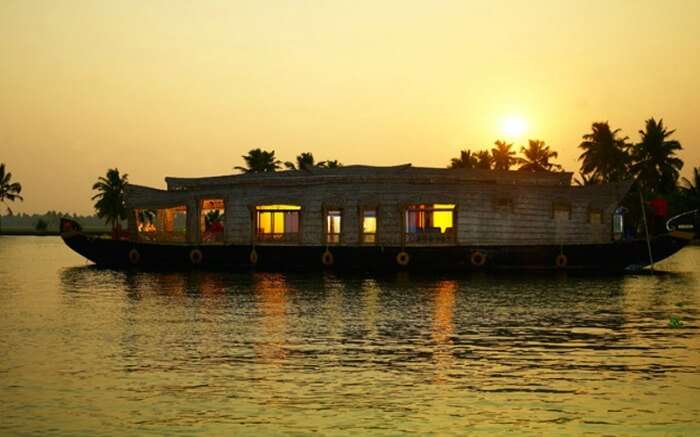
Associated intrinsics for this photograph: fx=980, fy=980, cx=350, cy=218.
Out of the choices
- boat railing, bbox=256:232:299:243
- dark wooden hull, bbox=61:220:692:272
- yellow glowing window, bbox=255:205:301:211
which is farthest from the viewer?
yellow glowing window, bbox=255:205:301:211

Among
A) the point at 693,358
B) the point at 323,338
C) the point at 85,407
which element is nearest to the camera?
the point at 85,407

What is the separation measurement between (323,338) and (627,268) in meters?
35.7

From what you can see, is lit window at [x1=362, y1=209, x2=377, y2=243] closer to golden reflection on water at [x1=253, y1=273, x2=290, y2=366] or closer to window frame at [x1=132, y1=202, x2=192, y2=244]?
golden reflection on water at [x1=253, y1=273, x2=290, y2=366]

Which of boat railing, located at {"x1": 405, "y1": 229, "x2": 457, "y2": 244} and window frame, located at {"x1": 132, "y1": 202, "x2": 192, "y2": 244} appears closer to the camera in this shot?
boat railing, located at {"x1": 405, "y1": 229, "x2": 457, "y2": 244}

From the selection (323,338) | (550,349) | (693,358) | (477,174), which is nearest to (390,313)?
(323,338)

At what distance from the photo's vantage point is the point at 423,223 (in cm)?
5159

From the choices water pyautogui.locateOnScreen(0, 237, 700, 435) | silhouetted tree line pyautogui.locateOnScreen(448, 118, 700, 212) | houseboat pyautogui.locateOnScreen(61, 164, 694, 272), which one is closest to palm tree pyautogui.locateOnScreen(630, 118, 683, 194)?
silhouetted tree line pyautogui.locateOnScreen(448, 118, 700, 212)

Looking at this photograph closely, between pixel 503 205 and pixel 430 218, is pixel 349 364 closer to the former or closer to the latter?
pixel 503 205

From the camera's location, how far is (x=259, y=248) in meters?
52.0

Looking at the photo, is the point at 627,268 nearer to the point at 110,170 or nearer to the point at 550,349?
the point at 550,349

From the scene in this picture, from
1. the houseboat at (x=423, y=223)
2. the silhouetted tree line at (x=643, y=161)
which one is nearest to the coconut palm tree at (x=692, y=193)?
the silhouetted tree line at (x=643, y=161)

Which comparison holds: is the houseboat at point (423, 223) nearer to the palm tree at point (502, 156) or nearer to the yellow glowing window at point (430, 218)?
the yellow glowing window at point (430, 218)

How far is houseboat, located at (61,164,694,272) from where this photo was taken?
162ft

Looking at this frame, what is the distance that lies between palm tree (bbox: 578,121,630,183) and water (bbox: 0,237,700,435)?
6655 cm
